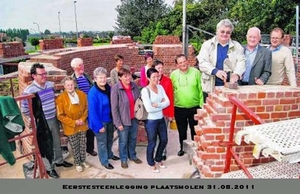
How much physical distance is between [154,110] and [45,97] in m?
1.25

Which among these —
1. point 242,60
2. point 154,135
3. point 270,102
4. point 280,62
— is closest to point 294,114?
point 270,102

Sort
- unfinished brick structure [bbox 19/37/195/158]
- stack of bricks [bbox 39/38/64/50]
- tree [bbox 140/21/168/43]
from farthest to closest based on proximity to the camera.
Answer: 1. tree [bbox 140/21/168/43]
2. stack of bricks [bbox 39/38/64/50]
3. unfinished brick structure [bbox 19/37/195/158]

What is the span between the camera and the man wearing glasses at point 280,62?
3643mm

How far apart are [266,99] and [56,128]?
2.37 metres

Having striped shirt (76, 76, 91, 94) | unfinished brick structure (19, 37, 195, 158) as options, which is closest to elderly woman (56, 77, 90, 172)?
striped shirt (76, 76, 91, 94)

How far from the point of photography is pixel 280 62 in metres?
3.67

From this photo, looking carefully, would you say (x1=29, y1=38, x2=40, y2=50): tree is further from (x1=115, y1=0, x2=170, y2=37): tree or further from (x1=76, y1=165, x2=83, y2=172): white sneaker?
(x1=76, y1=165, x2=83, y2=172): white sneaker

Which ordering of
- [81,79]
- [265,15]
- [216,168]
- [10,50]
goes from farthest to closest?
[265,15] < [10,50] < [81,79] < [216,168]

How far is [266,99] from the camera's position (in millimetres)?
2857

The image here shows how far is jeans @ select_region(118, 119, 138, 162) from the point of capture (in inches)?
149

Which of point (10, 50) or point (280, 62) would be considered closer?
point (280, 62)

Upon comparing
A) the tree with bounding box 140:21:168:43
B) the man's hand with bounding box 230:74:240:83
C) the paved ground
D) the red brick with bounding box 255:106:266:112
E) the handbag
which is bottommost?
the paved ground

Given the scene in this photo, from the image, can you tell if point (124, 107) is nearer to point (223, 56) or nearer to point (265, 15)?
point (223, 56)
